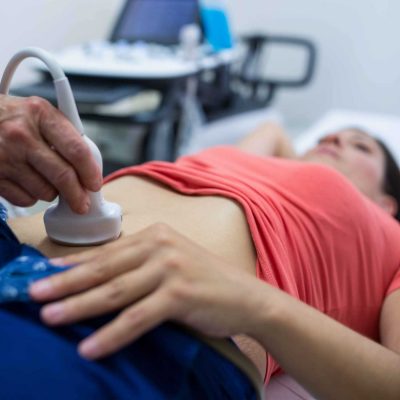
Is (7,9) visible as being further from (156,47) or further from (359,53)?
(359,53)

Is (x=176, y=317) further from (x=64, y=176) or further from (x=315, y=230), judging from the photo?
(x=315, y=230)

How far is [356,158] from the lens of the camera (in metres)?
1.49

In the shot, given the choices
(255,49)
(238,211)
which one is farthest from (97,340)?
(255,49)

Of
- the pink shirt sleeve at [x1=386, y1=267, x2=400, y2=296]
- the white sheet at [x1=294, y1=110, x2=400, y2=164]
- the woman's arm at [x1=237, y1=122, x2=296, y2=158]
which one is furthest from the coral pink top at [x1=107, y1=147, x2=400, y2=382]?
the white sheet at [x1=294, y1=110, x2=400, y2=164]

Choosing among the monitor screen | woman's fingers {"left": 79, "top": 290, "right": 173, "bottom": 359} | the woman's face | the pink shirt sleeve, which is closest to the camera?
woman's fingers {"left": 79, "top": 290, "right": 173, "bottom": 359}

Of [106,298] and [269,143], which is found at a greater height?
[106,298]

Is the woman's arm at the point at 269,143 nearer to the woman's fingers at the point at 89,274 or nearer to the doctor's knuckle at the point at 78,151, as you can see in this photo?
the doctor's knuckle at the point at 78,151

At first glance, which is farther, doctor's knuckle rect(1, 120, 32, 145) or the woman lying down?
doctor's knuckle rect(1, 120, 32, 145)

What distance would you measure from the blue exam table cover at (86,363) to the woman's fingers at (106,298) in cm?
5

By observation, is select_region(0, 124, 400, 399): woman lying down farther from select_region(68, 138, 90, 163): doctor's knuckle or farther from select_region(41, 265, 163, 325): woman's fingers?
select_region(68, 138, 90, 163): doctor's knuckle

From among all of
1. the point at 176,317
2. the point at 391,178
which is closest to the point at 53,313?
the point at 176,317

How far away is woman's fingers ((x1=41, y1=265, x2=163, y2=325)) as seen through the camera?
536 millimetres

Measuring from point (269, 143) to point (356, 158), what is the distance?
30 centimetres

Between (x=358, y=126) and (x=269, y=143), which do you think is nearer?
(x=269, y=143)
